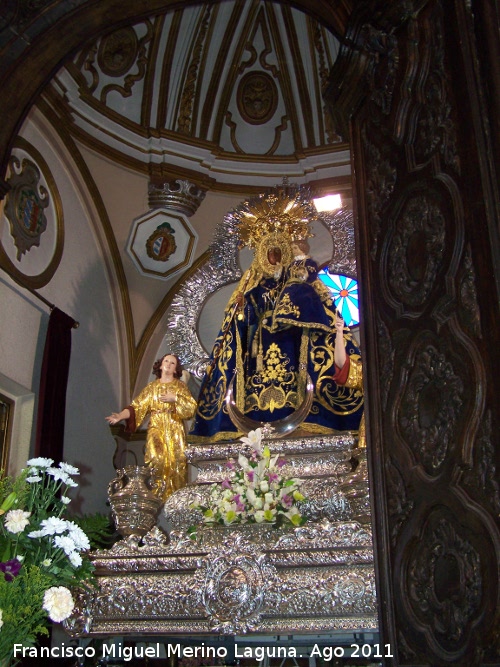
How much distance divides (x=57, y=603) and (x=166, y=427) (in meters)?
3.56

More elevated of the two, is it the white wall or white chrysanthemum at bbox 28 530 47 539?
the white wall

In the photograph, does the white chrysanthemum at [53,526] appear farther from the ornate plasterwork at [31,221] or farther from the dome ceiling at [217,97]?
the dome ceiling at [217,97]

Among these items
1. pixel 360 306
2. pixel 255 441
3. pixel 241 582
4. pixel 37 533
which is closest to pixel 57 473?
pixel 37 533

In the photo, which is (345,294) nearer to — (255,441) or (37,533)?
(255,441)

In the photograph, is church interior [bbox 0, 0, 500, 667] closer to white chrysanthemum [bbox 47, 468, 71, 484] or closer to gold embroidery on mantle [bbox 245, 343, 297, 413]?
gold embroidery on mantle [bbox 245, 343, 297, 413]

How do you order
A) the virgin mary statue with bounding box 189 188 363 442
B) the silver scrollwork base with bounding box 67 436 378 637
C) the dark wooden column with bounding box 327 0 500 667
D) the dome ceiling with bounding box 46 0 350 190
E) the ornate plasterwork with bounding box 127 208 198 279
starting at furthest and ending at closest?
1. the ornate plasterwork with bounding box 127 208 198 279
2. the dome ceiling with bounding box 46 0 350 190
3. the virgin mary statue with bounding box 189 188 363 442
4. the silver scrollwork base with bounding box 67 436 378 637
5. the dark wooden column with bounding box 327 0 500 667

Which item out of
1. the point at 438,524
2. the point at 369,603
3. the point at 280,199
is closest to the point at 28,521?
the point at 438,524

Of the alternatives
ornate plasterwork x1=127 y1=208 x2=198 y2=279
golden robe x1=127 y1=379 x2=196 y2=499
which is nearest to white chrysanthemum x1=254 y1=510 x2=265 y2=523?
golden robe x1=127 y1=379 x2=196 y2=499

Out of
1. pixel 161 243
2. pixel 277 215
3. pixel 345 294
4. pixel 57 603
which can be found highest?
pixel 161 243

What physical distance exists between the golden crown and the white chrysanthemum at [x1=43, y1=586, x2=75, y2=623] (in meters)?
4.45

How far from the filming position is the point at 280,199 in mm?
6973

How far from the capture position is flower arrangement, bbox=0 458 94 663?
105 inches

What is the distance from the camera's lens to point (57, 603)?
268cm

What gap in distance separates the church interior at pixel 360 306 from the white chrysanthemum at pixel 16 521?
4.16 ft
